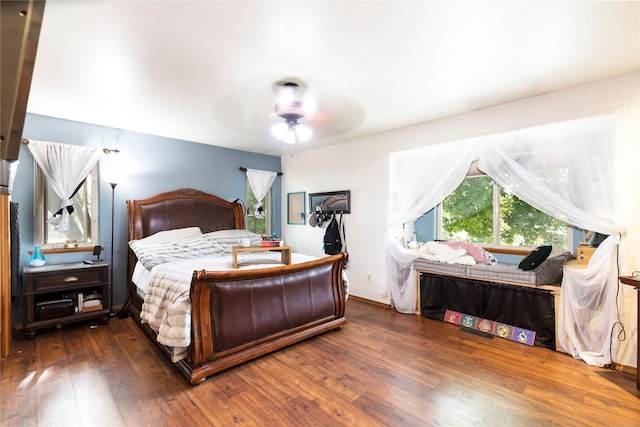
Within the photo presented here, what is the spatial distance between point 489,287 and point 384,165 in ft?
6.37

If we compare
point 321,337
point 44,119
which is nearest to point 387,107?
point 321,337

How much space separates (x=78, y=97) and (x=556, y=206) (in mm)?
4595

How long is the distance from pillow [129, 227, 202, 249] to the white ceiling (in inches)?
58.7

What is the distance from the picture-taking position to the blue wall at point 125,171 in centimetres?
350

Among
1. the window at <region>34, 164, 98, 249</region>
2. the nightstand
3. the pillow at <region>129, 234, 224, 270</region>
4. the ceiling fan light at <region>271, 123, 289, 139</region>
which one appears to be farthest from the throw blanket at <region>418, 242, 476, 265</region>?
the window at <region>34, 164, 98, 249</region>

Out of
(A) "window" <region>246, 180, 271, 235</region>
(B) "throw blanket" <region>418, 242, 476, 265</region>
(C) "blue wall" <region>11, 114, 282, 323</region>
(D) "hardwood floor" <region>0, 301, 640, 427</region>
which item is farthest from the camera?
(A) "window" <region>246, 180, 271, 235</region>

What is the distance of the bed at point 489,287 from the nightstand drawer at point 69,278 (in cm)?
370

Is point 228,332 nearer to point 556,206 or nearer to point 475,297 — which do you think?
point 475,297

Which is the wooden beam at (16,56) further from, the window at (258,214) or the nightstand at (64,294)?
the window at (258,214)

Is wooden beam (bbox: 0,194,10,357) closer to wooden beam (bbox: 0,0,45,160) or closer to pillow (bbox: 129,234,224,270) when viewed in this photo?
pillow (bbox: 129,234,224,270)

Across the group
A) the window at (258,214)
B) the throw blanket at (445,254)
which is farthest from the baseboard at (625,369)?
the window at (258,214)

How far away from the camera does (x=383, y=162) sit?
4297 mm

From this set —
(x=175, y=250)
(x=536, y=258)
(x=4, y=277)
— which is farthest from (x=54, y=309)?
(x=536, y=258)

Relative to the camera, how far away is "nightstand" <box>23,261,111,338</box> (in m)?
3.19
